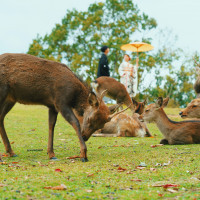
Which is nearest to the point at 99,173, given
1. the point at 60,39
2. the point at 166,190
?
the point at 166,190

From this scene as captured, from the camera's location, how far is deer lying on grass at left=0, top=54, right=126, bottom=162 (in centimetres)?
531

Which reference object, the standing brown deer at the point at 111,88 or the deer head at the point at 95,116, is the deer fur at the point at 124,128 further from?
the deer head at the point at 95,116

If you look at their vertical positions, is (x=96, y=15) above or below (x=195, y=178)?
above

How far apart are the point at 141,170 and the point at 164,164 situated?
0.50 metres

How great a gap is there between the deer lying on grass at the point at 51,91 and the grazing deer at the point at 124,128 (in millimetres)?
3816

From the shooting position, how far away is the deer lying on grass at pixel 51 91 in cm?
531

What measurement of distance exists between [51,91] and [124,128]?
427 centimetres

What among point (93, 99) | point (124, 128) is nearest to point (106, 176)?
point (93, 99)

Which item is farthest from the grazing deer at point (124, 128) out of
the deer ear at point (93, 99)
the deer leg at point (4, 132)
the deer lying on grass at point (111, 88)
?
the deer ear at point (93, 99)

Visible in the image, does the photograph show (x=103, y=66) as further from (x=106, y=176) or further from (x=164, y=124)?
(x=106, y=176)

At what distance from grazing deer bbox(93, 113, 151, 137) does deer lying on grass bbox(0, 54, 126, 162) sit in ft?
12.5

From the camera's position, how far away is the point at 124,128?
365 inches

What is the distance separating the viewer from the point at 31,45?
44.2 m

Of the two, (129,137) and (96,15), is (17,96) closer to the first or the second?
(129,137)
